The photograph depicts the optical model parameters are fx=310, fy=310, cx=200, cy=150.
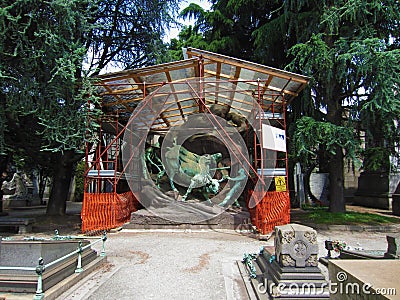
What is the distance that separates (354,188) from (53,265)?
24.1m

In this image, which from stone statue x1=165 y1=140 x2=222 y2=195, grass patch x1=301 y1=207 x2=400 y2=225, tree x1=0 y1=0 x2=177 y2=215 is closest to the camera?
tree x1=0 y1=0 x2=177 y2=215

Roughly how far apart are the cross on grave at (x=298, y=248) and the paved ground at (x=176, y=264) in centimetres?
92

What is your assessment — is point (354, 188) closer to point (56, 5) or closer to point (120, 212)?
point (120, 212)

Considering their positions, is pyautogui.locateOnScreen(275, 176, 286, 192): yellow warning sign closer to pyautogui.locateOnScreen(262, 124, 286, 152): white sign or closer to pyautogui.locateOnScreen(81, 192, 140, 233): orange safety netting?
pyautogui.locateOnScreen(262, 124, 286, 152): white sign

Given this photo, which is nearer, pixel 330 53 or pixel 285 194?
pixel 285 194

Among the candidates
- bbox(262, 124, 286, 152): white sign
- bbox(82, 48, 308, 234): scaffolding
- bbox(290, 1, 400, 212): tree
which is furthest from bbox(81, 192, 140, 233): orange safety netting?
bbox(290, 1, 400, 212): tree

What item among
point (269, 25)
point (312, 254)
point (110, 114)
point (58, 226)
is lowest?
point (58, 226)

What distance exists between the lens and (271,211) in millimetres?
9914

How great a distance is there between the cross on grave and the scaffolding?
16.3 ft

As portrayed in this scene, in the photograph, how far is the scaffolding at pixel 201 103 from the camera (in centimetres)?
1020

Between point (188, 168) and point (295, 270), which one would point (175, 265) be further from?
point (188, 168)

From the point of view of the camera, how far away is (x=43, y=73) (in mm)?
9758

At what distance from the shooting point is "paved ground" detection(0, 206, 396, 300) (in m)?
5.04

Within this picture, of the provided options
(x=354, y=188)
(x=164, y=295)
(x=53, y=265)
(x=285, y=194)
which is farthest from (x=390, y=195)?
(x=53, y=265)
